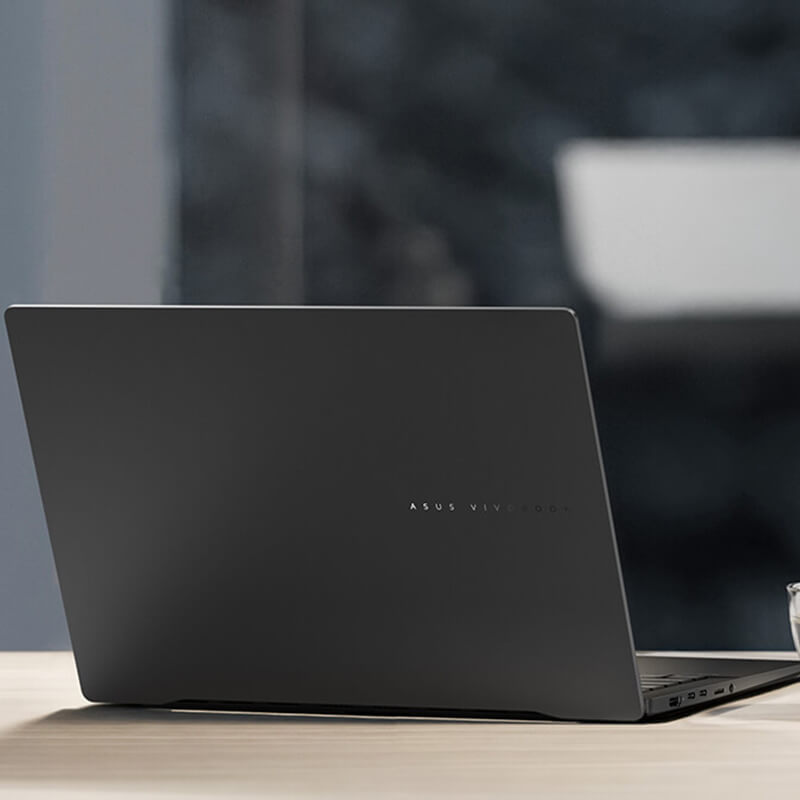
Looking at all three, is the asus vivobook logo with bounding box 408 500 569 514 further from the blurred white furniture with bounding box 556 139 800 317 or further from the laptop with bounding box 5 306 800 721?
the blurred white furniture with bounding box 556 139 800 317

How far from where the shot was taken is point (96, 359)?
977mm

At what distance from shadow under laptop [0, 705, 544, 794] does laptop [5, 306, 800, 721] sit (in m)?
0.04

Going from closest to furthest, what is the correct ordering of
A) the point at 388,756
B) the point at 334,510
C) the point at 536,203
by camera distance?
the point at 388,756, the point at 334,510, the point at 536,203

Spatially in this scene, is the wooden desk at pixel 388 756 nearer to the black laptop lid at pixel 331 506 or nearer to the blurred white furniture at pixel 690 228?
the black laptop lid at pixel 331 506

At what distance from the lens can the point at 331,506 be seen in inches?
37.4

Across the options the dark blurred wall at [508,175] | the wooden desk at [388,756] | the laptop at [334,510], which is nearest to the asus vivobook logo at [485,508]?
the laptop at [334,510]

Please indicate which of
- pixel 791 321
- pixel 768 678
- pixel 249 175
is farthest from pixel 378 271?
pixel 768 678

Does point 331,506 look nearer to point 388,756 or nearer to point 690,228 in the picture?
point 388,756

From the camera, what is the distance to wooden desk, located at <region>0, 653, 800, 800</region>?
0.73 meters

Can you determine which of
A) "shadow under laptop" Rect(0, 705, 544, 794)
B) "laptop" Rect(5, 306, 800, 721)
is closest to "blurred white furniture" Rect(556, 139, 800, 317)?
"laptop" Rect(5, 306, 800, 721)

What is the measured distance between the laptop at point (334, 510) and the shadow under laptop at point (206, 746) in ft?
0.12

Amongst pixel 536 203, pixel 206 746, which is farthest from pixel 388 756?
pixel 536 203

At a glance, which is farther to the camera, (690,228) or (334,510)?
(690,228)

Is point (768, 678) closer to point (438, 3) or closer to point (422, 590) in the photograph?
point (422, 590)
